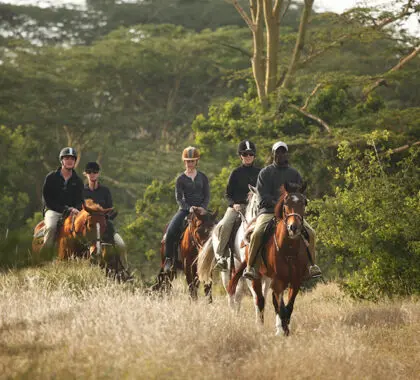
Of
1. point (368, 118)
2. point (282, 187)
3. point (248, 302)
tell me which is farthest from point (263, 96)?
point (282, 187)

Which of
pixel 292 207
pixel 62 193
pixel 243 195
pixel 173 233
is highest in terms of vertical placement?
pixel 292 207

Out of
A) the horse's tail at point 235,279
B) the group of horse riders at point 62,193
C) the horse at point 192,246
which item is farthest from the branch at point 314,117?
the horse's tail at point 235,279

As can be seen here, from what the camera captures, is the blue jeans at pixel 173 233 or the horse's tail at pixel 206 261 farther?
the blue jeans at pixel 173 233

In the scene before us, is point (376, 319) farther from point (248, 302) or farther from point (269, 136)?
point (269, 136)

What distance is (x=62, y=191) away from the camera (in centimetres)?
1390

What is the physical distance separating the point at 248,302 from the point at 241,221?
14.0 ft

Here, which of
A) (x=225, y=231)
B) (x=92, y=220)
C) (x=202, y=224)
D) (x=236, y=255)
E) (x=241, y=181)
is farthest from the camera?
(x=202, y=224)

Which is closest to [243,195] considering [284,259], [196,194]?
[196,194]

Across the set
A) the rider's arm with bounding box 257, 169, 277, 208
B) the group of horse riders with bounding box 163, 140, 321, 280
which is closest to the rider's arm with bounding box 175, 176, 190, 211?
the group of horse riders with bounding box 163, 140, 321, 280

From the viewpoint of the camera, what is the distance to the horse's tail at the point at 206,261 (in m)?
12.5

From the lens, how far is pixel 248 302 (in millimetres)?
16078

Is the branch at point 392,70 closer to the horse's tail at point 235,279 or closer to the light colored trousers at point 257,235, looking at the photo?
the horse's tail at point 235,279

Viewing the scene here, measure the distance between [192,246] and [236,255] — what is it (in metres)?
1.64

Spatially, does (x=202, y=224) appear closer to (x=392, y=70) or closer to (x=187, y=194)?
(x=187, y=194)
